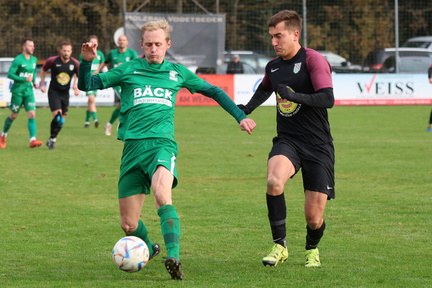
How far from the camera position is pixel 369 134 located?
62.4 feet

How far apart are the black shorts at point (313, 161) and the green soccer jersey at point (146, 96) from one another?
90 centimetres

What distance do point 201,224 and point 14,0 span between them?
24.0m

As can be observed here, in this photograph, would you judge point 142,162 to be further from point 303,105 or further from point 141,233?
point 303,105

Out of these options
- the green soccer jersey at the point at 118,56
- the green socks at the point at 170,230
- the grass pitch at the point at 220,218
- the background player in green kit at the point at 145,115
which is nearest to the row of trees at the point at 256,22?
the green soccer jersey at the point at 118,56

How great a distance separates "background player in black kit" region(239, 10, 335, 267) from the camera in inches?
248

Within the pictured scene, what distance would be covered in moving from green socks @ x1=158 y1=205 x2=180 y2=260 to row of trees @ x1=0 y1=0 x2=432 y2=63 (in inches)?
952

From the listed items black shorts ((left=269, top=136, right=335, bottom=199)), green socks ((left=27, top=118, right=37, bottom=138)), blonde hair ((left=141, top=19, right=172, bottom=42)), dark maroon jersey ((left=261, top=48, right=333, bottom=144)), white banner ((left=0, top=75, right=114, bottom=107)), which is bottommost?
white banner ((left=0, top=75, right=114, bottom=107))

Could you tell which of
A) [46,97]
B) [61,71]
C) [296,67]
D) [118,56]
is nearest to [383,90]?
[46,97]

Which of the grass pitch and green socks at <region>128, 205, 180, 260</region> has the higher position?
green socks at <region>128, 205, 180, 260</region>

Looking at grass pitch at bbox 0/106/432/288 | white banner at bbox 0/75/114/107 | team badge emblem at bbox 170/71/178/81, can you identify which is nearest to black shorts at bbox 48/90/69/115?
grass pitch at bbox 0/106/432/288

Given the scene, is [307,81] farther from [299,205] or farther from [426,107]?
[426,107]

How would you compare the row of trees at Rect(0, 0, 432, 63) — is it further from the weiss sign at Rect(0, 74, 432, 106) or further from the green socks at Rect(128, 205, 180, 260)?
the green socks at Rect(128, 205, 180, 260)

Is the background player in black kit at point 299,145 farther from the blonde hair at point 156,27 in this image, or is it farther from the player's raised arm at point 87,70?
the player's raised arm at point 87,70

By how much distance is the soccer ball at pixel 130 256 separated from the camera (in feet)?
18.8
